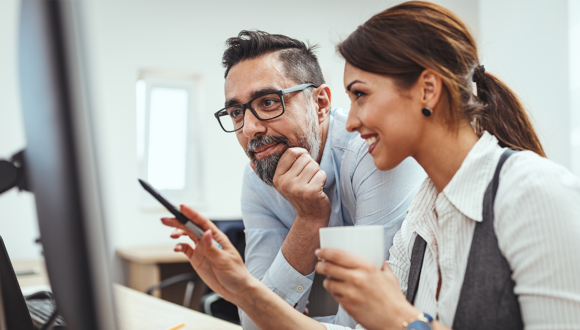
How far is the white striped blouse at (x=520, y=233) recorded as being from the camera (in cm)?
60

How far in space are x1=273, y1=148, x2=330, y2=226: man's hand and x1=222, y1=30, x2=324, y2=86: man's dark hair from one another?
0.33 m

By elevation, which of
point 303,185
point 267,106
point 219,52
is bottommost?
point 303,185

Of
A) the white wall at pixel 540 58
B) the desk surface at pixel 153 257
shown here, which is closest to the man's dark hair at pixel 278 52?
the white wall at pixel 540 58

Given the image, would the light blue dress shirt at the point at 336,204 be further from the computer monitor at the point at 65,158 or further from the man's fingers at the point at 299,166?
the computer monitor at the point at 65,158

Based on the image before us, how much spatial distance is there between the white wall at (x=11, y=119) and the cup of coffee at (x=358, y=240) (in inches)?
15.6

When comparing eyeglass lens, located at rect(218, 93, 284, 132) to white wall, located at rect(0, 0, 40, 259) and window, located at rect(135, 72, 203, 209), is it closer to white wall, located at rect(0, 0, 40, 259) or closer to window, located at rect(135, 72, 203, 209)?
white wall, located at rect(0, 0, 40, 259)

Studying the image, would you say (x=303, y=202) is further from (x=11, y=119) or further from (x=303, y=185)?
(x=11, y=119)

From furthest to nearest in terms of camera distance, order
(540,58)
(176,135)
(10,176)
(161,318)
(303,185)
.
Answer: (176,135), (540,58), (303,185), (161,318), (10,176)

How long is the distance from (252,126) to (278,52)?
28cm

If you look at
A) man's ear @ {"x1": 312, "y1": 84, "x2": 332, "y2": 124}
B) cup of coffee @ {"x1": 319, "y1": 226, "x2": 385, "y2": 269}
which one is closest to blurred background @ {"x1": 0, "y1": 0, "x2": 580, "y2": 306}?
man's ear @ {"x1": 312, "y1": 84, "x2": 332, "y2": 124}

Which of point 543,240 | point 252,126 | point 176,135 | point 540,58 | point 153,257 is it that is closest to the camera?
point 543,240

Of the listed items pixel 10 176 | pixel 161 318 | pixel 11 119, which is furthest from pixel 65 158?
pixel 161 318

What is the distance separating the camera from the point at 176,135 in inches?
164

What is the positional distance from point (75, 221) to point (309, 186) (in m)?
0.93
